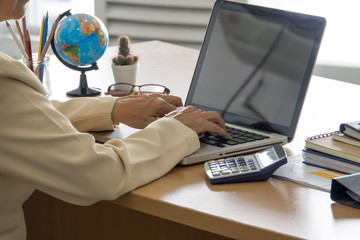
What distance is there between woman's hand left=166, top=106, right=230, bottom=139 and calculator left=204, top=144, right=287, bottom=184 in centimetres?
9

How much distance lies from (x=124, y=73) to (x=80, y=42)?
16cm

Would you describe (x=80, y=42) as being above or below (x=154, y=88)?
above

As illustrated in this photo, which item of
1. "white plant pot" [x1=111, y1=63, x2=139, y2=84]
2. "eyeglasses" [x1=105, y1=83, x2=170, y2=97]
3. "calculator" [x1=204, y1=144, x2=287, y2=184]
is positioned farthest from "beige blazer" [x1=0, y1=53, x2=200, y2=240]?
"white plant pot" [x1=111, y1=63, x2=139, y2=84]

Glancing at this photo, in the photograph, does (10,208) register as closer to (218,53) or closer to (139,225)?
(139,225)

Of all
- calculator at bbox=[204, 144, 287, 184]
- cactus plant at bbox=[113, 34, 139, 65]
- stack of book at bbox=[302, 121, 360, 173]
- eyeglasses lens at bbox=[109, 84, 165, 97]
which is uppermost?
cactus plant at bbox=[113, 34, 139, 65]

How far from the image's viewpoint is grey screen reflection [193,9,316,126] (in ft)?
4.02

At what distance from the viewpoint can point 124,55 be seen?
1.71 m

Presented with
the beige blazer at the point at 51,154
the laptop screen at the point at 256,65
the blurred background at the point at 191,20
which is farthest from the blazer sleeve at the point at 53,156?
the blurred background at the point at 191,20

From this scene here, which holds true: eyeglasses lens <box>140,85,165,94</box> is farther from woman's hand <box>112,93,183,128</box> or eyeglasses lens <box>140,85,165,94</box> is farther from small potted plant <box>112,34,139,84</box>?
woman's hand <box>112,93,183,128</box>

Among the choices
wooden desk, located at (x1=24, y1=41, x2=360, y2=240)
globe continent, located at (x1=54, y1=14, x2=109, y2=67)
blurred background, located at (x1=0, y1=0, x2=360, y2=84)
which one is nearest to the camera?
wooden desk, located at (x1=24, y1=41, x2=360, y2=240)

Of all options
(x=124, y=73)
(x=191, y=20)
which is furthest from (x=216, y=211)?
(x=191, y=20)

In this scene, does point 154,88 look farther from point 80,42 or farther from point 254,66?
point 254,66

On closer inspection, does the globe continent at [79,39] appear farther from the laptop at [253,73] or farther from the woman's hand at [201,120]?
the woman's hand at [201,120]

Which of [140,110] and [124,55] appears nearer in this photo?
[140,110]
